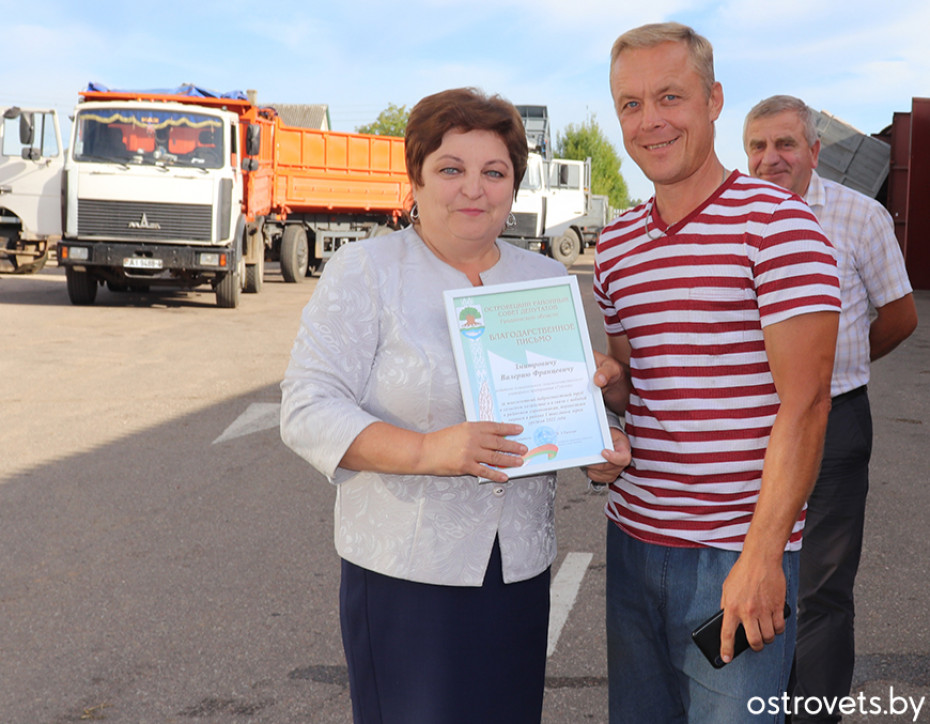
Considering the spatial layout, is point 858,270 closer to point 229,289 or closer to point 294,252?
point 229,289

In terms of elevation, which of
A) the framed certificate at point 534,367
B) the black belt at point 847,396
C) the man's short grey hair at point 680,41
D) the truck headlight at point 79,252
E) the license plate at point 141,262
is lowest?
the black belt at point 847,396

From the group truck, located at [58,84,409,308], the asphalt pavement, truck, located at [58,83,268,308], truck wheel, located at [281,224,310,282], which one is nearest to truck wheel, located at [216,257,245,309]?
truck, located at [58,84,409,308]

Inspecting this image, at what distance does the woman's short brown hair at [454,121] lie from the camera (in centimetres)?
215

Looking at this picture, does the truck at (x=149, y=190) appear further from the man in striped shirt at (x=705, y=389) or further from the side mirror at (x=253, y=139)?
the man in striped shirt at (x=705, y=389)

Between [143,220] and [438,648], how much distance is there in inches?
563

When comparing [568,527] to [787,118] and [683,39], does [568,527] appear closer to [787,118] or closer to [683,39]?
[787,118]

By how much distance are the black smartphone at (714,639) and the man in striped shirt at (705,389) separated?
0.09 ft

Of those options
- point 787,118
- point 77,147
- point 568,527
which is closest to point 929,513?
point 568,527

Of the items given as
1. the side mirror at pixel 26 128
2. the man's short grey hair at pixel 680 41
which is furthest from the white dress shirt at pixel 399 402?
the side mirror at pixel 26 128

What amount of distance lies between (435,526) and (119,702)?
1.98m

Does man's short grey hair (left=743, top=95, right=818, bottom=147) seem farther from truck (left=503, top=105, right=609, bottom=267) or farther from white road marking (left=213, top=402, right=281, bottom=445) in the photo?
truck (left=503, top=105, right=609, bottom=267)

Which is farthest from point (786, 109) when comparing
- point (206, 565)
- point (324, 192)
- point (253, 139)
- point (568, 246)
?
point (568, 246)

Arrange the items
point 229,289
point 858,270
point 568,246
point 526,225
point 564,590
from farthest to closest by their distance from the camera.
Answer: point 568,246
point 526,225
point 229,289
point 564,590
point 858,270

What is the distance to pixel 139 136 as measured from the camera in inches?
609
